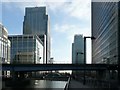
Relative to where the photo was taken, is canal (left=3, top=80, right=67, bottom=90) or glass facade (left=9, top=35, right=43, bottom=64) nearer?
canal (left=3, top=80, right=67, bottom=90)

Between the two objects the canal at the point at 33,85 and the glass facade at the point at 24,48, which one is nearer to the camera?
the canal at the point at 33,85

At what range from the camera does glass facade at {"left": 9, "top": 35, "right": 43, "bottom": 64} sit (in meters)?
181

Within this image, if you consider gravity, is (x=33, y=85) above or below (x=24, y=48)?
below

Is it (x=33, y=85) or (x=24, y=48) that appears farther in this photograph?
(x=24, y=48)

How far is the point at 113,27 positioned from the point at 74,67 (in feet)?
66.9

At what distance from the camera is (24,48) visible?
188m

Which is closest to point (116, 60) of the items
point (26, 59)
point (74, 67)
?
point (74, 67)

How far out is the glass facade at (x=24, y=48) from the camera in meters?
181

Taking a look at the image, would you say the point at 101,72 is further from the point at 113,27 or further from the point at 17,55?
the point at 17,55

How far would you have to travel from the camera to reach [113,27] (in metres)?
102

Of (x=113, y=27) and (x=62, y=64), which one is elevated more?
(x=113, y=27)

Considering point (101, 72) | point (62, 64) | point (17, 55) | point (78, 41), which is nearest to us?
point (62, 64)

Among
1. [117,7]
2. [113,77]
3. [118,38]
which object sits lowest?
[113,77]

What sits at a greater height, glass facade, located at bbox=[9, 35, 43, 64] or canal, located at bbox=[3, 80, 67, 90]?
glass facade, located at bbox=[9, 35, 43, 64]
